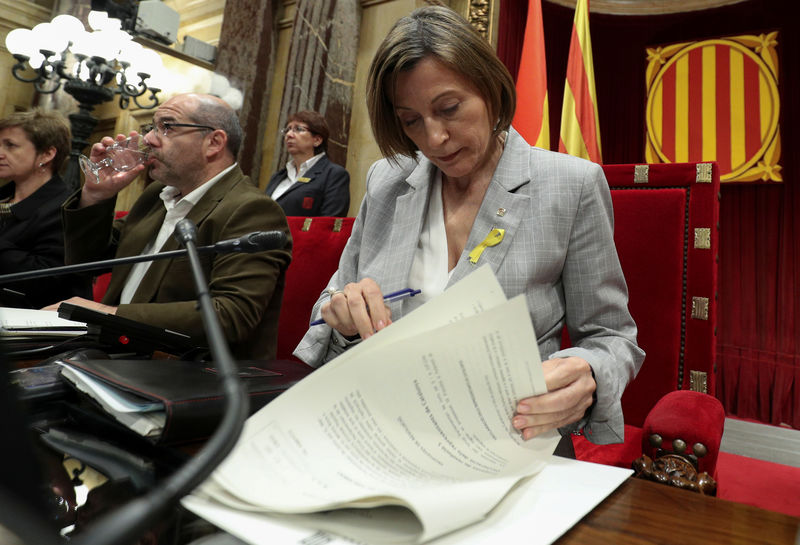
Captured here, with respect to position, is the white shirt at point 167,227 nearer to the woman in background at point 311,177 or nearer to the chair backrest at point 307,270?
the chair backrest at point 307,270

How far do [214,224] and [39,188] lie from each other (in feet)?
3.90

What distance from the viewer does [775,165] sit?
13.1 ft

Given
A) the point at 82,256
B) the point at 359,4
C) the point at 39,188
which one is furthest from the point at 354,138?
the point at 82,256

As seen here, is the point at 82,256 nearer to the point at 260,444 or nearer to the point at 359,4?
the point at 260,444

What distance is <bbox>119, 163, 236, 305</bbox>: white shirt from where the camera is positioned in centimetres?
133

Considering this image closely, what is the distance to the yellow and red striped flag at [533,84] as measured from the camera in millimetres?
2535

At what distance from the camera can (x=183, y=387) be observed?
1.66ft

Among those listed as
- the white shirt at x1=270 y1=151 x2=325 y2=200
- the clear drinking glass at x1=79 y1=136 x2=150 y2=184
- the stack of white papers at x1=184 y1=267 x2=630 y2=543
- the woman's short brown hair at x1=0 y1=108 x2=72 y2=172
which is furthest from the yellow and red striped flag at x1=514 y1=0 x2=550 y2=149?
the stack of white papers at x1=184 y1=267 x2=630 y2=543

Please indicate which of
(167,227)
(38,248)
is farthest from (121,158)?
(38,248)

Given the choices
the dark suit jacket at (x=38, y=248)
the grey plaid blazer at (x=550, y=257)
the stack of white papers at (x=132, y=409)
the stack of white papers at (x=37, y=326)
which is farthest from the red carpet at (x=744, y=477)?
the dark suit jacket at (x=38, y=248)

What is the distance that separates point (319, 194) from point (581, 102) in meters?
1.32

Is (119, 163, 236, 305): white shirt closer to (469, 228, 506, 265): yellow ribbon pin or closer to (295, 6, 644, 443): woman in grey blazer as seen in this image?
(295, 6, 644, 443): woman in grey blazer

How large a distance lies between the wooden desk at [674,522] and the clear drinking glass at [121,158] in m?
1.37

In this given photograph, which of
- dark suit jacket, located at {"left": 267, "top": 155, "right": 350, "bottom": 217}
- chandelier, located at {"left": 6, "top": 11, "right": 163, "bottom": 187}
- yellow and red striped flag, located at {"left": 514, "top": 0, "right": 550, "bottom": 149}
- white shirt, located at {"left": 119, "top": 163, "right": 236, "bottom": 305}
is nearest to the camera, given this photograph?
white shirt, located at {"left": 119, "top": 163, "right": 236, "bottom": 305}
